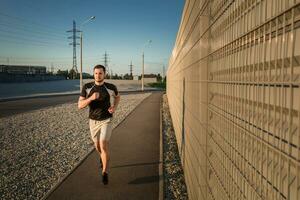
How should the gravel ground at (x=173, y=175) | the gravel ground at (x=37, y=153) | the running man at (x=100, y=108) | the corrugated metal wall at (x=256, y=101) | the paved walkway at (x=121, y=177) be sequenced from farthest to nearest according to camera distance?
the running man at (x=100, y=108) → the gravel ground at (x=37, y=153) → the gravel ground at (x=173, y=175) → the paved walkway at (x=121, y=177) → the corrugated metal wall at (x=256, y=101)

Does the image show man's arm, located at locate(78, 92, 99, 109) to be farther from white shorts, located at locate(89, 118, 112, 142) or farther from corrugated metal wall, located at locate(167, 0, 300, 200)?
corrugated metal wall, located at locate(167, 0, 300, 200)

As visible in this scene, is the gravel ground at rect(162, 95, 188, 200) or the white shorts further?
the white shorts

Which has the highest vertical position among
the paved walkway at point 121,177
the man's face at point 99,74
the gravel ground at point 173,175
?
the man's face at point 99,74

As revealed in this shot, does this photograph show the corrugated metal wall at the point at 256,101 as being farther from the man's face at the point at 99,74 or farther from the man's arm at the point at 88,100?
the man's face at the point at 99,74

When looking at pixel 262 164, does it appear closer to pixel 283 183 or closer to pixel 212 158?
pixel 283 183

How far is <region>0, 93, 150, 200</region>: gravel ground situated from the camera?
561 centimetres

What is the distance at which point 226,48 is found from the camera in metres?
2.16

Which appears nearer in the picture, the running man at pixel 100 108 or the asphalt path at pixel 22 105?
the running man at pixel 100 108

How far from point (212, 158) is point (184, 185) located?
3424mm

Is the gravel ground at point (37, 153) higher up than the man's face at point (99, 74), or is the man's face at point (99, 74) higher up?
the man's face at point (99, 74)

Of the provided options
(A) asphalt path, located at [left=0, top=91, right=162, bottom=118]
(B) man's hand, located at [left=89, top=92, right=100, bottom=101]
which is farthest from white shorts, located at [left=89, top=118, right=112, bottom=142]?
(A) asphalt path, located at [left=0, top=91, right=162, bottom=118]

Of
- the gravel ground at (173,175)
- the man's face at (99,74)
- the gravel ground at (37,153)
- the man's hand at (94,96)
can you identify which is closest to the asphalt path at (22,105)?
the gravel ground at (37,153)

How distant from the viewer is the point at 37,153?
8156mm

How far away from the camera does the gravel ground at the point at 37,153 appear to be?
5.61 m
